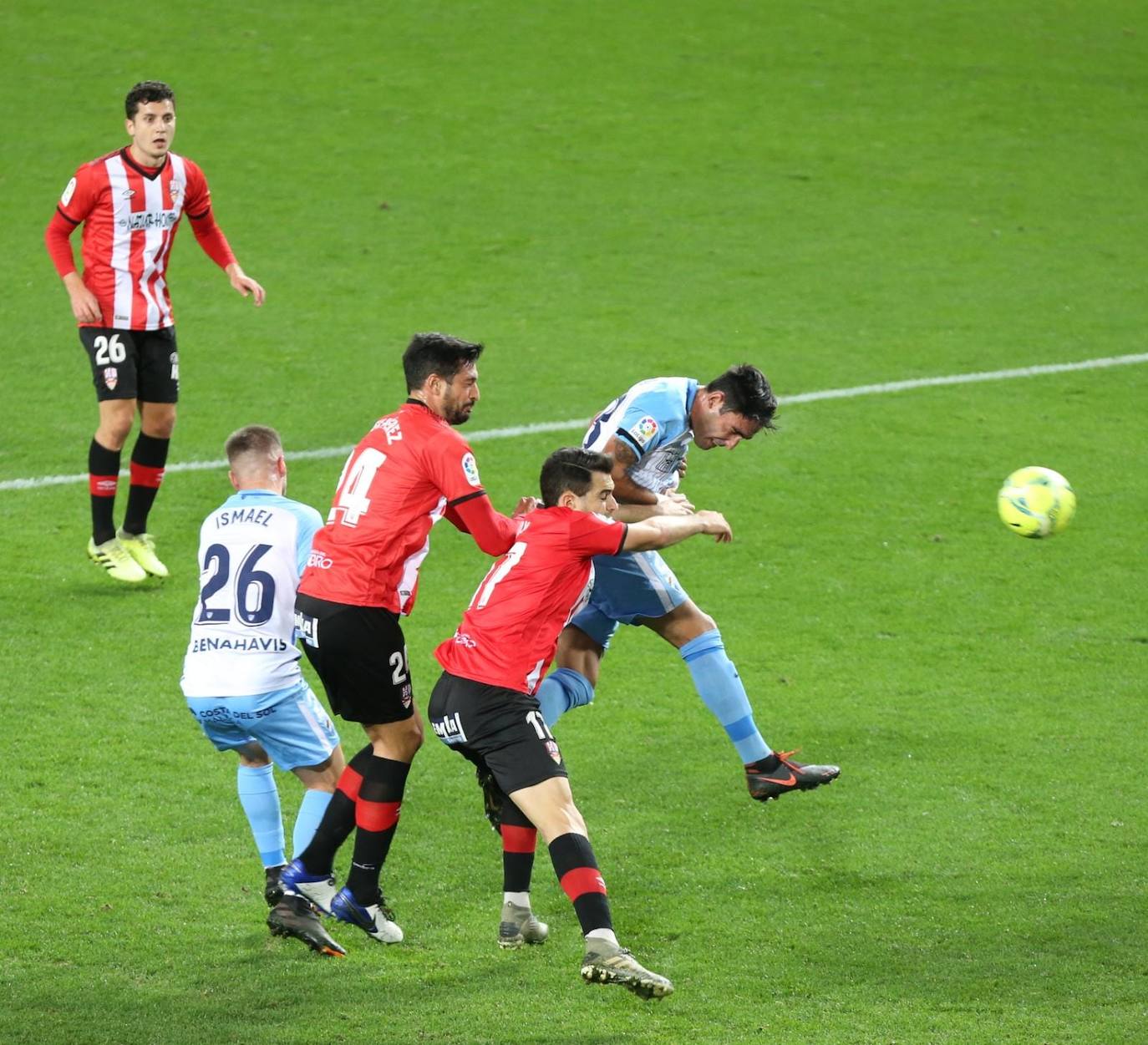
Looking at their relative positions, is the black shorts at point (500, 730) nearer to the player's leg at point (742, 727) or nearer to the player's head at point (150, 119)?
the player's leg at point (742, 727)

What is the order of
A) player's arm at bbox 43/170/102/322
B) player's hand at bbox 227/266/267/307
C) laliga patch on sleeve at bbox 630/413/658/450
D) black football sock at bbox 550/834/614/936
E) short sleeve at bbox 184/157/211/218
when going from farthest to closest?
player's hand at bbox 227/266/267/307, short sleeve at bbox 184/157/211/218, player's arm at bbox 43/170/102/322, laliga patch on sleeve at bbox 630/413/658/450, black football sock at bbox 550/834/614/936

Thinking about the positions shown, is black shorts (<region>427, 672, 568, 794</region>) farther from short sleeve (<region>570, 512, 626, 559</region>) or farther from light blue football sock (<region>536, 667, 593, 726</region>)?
light blue football sock (<region>536, 667, 593, 726</region>)

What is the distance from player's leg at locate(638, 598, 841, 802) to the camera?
21.3 feet

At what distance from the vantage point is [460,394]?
18.5ft

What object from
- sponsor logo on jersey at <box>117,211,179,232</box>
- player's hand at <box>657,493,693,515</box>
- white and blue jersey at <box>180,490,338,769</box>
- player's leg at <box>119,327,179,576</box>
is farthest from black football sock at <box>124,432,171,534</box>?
player's hand at <box>657,493,693,515</box>

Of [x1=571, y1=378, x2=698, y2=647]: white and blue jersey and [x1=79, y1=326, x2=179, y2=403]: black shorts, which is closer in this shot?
[x1=571, y1=378, x2=698, y2=647]: white and blue jersey

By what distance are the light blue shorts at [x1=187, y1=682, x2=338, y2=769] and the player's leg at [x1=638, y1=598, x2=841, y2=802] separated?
1.58 meters

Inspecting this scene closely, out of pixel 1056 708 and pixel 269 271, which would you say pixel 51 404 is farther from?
pixel 1056 708

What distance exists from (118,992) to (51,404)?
23.1 feet

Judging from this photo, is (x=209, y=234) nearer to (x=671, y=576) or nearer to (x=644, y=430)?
→ (x=644, y=430)

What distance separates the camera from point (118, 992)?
201 inches

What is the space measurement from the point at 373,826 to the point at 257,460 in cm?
140

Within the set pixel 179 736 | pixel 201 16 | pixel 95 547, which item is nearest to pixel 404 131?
pixel 201 16

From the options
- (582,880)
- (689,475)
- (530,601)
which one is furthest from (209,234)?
(582,880)
